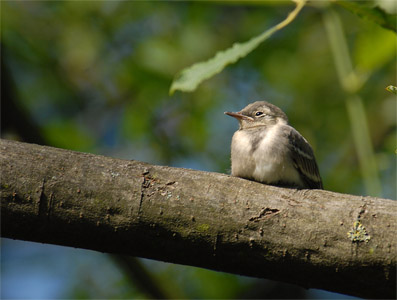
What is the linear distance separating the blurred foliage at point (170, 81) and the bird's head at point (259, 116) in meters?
1.13

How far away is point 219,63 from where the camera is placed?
3496 mm

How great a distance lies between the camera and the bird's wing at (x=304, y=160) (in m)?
5.28

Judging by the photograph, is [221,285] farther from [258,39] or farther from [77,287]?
[258,39]

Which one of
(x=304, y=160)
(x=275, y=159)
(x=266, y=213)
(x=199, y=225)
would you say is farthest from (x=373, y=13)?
(x=304, y=160)

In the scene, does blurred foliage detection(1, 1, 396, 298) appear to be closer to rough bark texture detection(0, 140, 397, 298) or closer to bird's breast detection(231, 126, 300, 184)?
bird's breast detection(231, 126, 300, 184)

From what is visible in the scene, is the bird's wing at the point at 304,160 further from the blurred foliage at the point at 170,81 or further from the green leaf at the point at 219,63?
the green leaf at the point at 219,63

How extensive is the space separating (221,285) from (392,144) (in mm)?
2840

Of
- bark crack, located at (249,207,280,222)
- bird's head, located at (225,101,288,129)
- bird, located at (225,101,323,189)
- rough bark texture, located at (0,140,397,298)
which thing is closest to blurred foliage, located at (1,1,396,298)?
bird's head, located at (225,101,288,129)

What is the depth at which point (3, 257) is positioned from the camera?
28.2ft

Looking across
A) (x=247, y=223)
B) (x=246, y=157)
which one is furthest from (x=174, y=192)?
(x=246, y=157)

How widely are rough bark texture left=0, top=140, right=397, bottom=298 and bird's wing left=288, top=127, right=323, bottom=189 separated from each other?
1.78m

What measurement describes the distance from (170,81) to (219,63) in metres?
3.61

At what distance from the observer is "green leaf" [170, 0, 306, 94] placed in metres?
3.36

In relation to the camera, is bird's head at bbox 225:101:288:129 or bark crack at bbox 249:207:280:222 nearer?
bark crack at bbox 249:207:280:222
